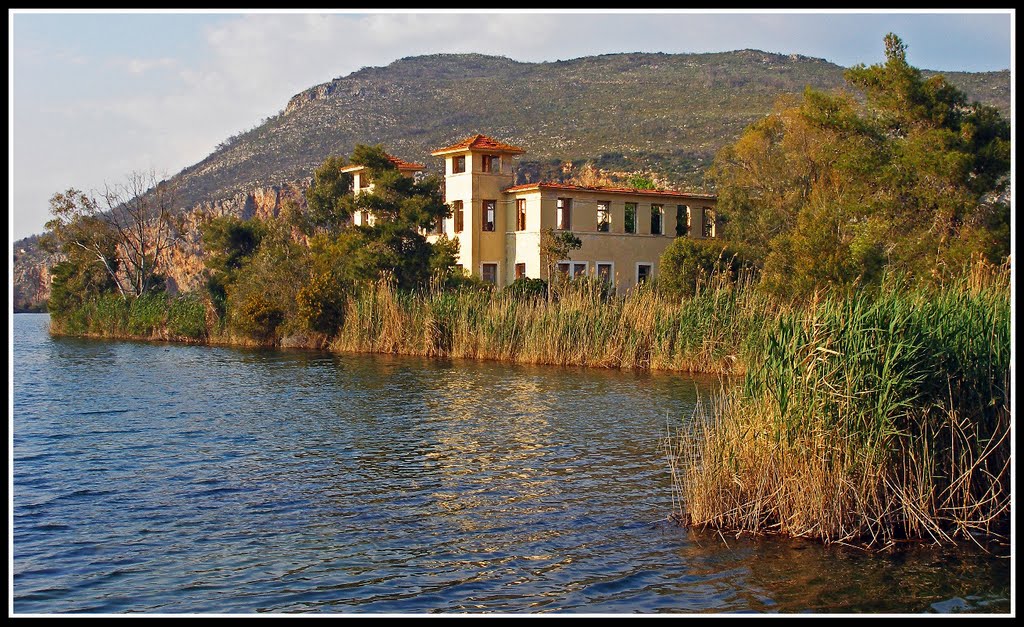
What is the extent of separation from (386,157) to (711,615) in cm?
3740

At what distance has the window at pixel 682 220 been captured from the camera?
49.3 meters

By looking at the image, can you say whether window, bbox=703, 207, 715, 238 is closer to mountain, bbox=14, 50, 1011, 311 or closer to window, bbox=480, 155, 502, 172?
window, bbox=480, 155, 502, 172

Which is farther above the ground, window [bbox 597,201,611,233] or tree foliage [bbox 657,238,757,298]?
window [bbox 597,201,611,233]

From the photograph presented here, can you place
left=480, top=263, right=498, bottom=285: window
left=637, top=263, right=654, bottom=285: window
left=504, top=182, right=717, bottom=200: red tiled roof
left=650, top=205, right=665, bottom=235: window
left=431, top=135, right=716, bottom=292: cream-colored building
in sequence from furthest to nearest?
left=650, top=205, right=665, bottom=235: window < left=637, top=263, right=654, bottom=285: window < left=480, top=263, right=498, bottom=285: window < left=431, top=135, right=716, bottom=292: cream-colored building < left=504, top=182, right=717, bottom=200: red tiled roof

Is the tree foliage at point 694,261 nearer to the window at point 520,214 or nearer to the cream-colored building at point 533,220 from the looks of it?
the cream-colored building at point 533,220

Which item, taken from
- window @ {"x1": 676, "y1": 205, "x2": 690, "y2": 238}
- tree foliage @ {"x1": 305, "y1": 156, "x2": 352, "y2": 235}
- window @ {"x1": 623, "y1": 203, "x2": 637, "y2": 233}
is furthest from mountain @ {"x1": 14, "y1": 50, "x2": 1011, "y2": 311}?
tree foliage @ {"x1": 305, "y1": 156, "x2": 352, "y2": 235}

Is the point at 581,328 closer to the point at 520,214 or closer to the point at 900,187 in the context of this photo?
the point at 900,187

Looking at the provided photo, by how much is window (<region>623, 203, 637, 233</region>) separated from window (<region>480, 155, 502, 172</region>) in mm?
6251

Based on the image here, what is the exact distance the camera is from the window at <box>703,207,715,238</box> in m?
50.3

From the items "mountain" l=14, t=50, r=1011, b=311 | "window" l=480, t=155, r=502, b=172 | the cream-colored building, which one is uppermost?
"mountain" l=14, t=50, r=1011, b=311

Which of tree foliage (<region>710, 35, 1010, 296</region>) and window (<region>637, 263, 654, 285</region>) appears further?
window (<region>637, 263, 654, 285</region>)

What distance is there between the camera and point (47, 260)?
84.0 metres

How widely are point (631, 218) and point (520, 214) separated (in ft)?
17.8

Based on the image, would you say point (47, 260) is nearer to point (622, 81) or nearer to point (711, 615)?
point (622, 81)
